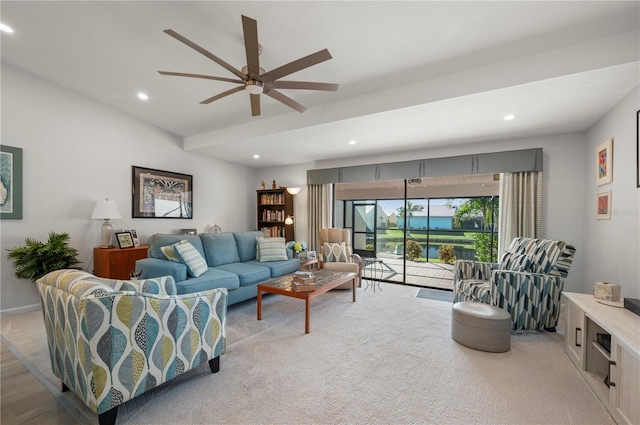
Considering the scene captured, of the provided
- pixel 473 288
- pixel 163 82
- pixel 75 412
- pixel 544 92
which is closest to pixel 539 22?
pixel 544 92

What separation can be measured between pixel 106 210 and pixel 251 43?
3462 mm

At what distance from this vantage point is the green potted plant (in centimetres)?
313

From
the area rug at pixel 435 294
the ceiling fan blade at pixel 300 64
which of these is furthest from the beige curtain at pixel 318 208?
the ceiling fan blade at pixel 300 64

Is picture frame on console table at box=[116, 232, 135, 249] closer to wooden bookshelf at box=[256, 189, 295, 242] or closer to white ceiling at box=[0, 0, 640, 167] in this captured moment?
white ceiling at box=[0, 0, 640, 167]

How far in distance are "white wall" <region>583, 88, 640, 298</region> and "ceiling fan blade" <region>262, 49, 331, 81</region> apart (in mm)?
2908

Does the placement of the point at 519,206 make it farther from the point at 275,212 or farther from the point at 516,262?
the point at 275,212

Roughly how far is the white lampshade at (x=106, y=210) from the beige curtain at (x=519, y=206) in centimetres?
584

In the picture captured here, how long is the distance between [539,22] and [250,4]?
2.24 metres

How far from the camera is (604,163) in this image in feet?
9.80

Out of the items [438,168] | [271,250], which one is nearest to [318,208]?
[271,250]

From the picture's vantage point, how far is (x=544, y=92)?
254cm

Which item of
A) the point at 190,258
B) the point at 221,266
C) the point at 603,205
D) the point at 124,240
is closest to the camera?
the point at 603,205

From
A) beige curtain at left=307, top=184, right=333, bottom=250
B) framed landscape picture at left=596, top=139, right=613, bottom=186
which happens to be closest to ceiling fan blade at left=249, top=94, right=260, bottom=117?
beige curtain at left=307, top=184, right=333, bottom=250

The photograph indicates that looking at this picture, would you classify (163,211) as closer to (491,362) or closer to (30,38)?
(30,38)
